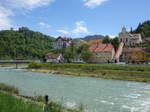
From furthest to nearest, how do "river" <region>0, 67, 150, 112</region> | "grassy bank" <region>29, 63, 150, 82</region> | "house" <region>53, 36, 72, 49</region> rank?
"house" <region>53, 36, 72, 49</region>, "grassy bank" <region>29, 63, 150, 82</region>, "river" <region>0, 67, 150, 112</region>

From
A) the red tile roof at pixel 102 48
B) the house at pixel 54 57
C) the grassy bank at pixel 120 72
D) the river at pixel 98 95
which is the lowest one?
the river at pixel 98 95

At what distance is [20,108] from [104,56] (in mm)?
93733

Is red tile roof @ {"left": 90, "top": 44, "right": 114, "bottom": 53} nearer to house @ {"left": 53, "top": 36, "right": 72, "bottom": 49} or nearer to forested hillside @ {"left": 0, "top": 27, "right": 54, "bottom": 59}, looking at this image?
forested hillside @ {"left": 0, "top": 27, "right": 54, "bottom": 59}

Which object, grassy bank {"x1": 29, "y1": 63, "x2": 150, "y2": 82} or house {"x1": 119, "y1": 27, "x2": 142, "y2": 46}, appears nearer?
grassy bank {"x1": 29, "y1": 63, "x2": 150, "y2": 82}

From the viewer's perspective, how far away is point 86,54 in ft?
294

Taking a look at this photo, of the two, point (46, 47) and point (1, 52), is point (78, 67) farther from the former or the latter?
point (46, 47)

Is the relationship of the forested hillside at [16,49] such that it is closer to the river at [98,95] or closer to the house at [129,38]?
the house at [129,38]

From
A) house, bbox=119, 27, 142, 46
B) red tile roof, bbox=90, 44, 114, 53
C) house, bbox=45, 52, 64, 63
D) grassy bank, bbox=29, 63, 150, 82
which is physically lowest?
grassy bank, bbox=29, 63, 150, 82

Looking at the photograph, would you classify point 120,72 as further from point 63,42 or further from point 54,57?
point 63,42

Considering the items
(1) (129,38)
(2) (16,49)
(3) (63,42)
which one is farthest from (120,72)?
(2) (16,49)

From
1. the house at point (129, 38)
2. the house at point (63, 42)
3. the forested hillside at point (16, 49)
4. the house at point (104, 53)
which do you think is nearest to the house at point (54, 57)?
the forested hillside at point (16, 49)

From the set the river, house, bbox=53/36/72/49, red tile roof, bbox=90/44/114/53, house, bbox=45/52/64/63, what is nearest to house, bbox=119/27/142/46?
red tile roof, bbox=90/44/114/53

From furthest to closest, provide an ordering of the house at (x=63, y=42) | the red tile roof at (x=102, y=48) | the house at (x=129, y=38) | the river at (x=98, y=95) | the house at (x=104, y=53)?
1. the house at (x=63, y=42)
2. the house at (x=129, y=38)
3. the red tile roof at (x=102, y=48)
4. the house at (x=104, y=53)
5. the river at (x=98, y=95)

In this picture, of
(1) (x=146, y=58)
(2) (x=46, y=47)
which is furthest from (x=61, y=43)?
A: (1) (x=146, y=58)
